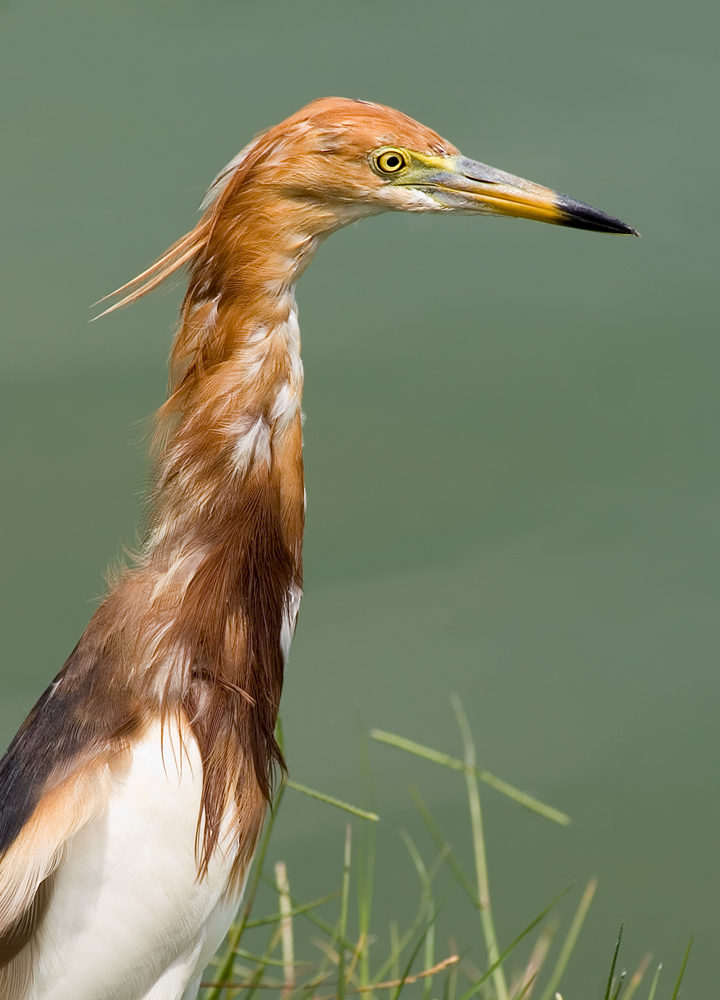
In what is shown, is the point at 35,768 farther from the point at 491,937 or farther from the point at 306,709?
the point at 306,709

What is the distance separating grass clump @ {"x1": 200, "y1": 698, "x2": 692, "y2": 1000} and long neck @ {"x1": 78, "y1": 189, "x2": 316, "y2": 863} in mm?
255

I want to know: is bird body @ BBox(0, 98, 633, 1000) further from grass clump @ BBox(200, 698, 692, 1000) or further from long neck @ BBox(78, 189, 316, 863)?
grass clump @ BBox(200, 698, 692, 1000)

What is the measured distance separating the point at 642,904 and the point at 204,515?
1106 millimetres

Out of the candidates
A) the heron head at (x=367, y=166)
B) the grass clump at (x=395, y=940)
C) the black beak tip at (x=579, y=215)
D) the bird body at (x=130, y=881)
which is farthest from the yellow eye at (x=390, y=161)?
the grass clump at (x=395, y=940)

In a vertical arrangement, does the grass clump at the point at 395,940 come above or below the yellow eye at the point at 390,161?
below

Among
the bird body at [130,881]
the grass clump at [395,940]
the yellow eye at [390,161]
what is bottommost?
the grass clump at [395,940]

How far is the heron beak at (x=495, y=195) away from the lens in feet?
3.34

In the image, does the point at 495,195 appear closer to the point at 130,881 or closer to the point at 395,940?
the point at 130,881

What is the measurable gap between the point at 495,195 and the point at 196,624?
0.50m

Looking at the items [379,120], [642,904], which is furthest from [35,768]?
[642,904]

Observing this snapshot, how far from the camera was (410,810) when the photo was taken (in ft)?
5.85

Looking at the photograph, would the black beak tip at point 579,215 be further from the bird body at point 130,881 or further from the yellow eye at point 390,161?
the bird body at point 130,881

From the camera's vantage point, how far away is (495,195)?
104 centimetres

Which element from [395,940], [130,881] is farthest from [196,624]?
[395,940]
